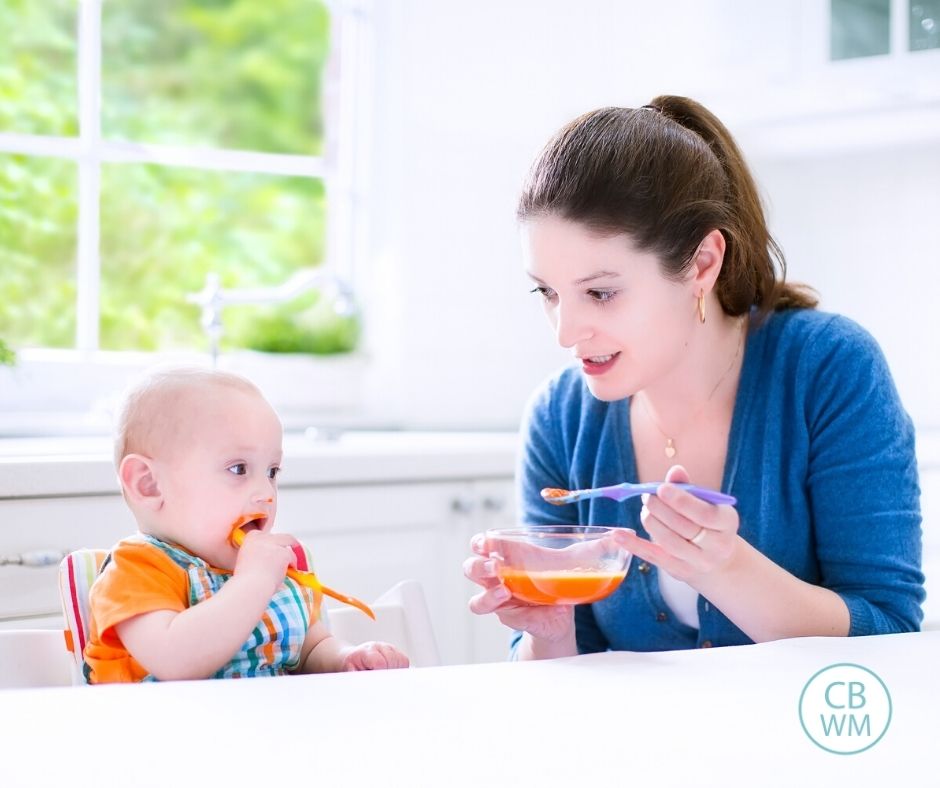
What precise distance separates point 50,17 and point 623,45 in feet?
4.55

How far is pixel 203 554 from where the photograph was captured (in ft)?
4.21

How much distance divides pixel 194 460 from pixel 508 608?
Answer: 1.33ft

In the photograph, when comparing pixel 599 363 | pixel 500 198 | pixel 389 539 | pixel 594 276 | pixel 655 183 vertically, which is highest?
pixel 500 198

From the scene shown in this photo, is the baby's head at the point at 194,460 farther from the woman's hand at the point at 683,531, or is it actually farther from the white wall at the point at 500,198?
the white wall at the point at 500,198

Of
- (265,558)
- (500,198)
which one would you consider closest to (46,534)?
(265,558)

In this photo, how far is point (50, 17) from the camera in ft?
8.81

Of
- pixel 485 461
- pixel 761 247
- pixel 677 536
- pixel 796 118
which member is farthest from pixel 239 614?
pixel 796 118

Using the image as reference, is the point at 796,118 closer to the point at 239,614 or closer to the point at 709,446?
the point at 709,446

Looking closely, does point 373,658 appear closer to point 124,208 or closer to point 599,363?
point 599,363

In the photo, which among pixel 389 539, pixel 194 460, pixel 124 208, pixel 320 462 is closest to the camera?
pixel 194 460

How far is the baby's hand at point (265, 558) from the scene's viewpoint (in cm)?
119

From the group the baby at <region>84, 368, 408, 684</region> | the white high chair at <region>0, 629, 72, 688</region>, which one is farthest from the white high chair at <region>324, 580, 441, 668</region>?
the white high chair at <region>0, 629, 72, 688</region>

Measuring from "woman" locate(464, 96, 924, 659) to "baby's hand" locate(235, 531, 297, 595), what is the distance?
204mm

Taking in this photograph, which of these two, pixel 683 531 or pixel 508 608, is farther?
pixel 508 608
